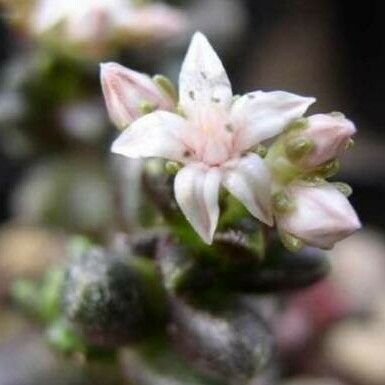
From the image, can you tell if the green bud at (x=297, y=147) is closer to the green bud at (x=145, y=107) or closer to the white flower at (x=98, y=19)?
the green bud at (x=145, y=107)

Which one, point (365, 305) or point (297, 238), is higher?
point (297, 238)

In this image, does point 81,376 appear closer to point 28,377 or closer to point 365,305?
point 28,377

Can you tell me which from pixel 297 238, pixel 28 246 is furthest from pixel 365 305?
pixel 297 238

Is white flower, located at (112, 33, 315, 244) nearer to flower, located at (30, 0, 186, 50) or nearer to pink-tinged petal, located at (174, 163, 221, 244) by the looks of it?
pink-tinged petal, located at (174, 163, 221, 244)

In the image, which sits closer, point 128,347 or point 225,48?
point 128,347

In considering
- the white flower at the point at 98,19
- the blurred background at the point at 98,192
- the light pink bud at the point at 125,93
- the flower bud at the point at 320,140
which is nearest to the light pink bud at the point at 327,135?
the flower bud at the point at 320,140

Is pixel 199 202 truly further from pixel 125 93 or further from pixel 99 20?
pixel 99 20

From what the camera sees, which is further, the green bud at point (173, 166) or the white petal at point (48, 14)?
the white petal at point (48, 14)
